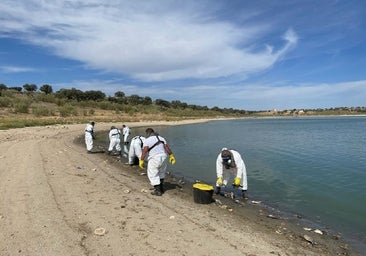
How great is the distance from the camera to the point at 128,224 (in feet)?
28.9

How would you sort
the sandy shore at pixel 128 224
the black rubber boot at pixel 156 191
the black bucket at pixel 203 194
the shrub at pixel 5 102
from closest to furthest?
the sandy shore at pixel 128 224 → the black bucket at pixel 203 194 → the black rubber boot at pixel 156 191 → the shrub at pixel 5 102

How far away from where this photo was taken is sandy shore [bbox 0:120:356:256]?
7.45 m

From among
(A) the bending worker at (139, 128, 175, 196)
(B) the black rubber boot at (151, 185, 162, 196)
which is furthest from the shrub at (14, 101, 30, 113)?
(A) the bending worker at (139, 128, 175, 196)

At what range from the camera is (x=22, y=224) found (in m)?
8.41

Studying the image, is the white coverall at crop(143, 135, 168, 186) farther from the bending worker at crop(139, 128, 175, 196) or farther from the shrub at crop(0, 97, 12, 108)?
the shrub at crop(0, 97, 12, 108)

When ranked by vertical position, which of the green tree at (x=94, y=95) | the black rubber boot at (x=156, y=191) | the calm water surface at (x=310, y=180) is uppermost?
the green tree at (x=94, y=95)

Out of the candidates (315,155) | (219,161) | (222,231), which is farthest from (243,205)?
(315,155)

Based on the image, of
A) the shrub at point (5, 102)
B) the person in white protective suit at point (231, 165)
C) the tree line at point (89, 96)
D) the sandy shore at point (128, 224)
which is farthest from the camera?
the tree line at point (89, 96)

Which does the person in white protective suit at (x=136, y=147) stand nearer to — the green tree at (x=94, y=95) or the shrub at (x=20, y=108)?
the shrub at (x=20, y=108)

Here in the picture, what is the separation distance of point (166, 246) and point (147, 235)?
0.74m

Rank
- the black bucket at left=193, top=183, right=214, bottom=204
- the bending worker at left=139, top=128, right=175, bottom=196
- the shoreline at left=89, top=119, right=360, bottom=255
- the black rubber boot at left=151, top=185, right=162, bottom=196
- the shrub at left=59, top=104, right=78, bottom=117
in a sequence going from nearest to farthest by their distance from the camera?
the shoreline at left=89, top=119, right=360, bottom=255 → the black bucket at left=193, top=183, right=214, bottom=204 → the bending worker at left=139, top=128, right=175, bottom=196 → the black rubber boot at left=151, top=185, right=162, bottom=196 → the shrub at left=59, top=104, right=78, bottom=117

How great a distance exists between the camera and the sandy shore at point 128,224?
7453mm

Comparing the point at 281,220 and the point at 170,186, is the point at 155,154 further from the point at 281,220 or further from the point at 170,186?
the point at 281,220

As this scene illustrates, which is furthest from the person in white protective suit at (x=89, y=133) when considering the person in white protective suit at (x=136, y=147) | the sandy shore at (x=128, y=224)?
the sandy shore at (x=128, y=224)
